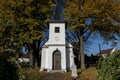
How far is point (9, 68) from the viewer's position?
7969 mm

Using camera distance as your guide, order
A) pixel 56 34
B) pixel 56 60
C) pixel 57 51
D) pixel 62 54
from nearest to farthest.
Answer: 1. pixel 62 54
2. pixel 57 51
3. pixel 56 60
4. pixel 56 34

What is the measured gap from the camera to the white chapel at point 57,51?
4034 centimetres

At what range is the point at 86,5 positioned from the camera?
37.6 meters

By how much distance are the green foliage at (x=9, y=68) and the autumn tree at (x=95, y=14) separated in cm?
2921

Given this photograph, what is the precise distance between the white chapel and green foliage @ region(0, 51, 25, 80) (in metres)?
31.3

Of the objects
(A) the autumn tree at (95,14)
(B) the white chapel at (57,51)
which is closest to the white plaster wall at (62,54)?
(B) the white chapel at (57,51)

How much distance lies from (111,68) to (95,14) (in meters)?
29.7

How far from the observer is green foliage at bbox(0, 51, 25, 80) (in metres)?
7.52

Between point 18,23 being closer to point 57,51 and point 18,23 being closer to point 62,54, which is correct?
point 57,51

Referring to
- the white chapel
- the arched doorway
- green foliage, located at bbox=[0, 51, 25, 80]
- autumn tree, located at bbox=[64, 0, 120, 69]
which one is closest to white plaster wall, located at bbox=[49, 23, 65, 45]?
the white chapel

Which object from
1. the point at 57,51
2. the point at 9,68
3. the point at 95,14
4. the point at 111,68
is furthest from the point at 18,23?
the point at 111,68

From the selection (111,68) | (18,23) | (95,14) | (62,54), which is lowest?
(62,54)

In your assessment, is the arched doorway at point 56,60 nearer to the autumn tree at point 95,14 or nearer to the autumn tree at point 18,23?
the autumn tree at point 18,23

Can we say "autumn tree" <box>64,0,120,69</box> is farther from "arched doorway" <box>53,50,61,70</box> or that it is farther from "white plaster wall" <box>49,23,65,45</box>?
"arched doorway" <box>53,50,61,70</box>
